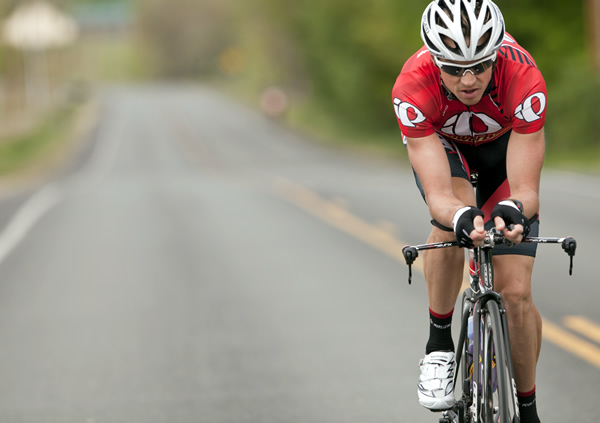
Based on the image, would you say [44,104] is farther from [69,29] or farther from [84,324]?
[84,324]

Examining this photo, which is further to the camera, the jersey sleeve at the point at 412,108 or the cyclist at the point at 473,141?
the jersey sleeve at the point at 412,108

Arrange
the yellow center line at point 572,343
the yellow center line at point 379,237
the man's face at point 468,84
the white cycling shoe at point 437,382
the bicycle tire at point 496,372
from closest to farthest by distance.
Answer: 1. the bicycle tire at point 496,372
2. the man's face at point 468,84
3. the white cycling shoe at point 437,382
4. the yellow center line at point 572,343
5. the yellow center line at point 379,237

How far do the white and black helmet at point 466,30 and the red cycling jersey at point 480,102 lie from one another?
0.67 ft

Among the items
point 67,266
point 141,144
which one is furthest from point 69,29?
point 67,266

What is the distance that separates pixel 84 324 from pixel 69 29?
359 feet

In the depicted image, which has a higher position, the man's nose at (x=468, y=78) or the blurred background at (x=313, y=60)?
the blurred background at (x=313, y=60)

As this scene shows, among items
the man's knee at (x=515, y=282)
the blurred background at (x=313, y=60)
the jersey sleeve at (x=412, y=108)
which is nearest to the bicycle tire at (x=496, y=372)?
the man's knee at (x=515, y=282)

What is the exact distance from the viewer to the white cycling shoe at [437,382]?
403 centimetres

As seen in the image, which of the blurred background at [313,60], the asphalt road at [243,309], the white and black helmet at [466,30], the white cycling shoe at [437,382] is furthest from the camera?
the blurred background at [313,60]

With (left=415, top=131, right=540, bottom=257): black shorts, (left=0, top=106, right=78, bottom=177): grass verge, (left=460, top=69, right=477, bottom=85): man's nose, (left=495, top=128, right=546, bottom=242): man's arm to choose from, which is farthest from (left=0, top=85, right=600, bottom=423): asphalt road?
(left=0, top=106, right=78, bottom=177): grass verge

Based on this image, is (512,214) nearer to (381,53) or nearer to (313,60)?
(381,53)

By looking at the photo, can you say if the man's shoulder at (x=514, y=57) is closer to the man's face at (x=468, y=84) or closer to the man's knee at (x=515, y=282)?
the man's face at (x=468, y=84)

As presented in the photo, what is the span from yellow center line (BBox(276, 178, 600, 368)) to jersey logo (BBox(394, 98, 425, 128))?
110 inches

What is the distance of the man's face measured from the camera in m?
3.65
